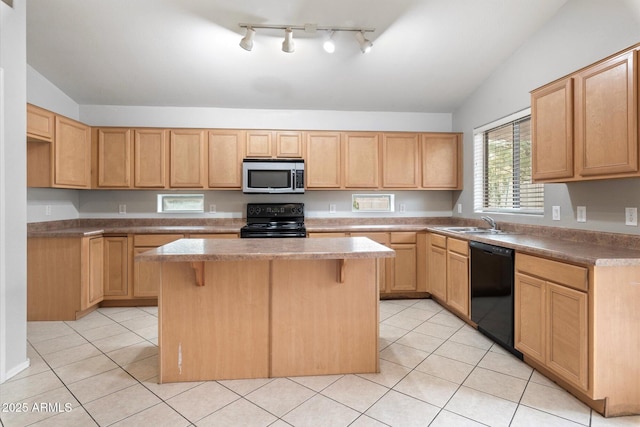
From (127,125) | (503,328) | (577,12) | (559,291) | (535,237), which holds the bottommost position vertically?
(503,328)

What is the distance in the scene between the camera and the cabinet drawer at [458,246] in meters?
3.20

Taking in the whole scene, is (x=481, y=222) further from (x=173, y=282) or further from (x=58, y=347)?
(x=58, y=347)

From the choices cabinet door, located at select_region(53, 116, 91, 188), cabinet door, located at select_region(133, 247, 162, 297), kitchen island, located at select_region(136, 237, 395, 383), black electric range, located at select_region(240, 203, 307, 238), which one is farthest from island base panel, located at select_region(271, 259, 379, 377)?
cabinet door, located at select_region(53, 116, 91, 188)

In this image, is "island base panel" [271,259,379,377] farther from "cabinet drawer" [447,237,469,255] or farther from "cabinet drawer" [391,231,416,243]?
"cabinet drawer" [391,231,416,243]

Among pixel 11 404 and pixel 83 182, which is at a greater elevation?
pixel 83 182

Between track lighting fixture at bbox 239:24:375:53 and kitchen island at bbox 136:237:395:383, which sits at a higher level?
track lighting fixture at bbox 239:24:375:53

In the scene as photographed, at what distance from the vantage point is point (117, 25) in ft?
→ 10.0

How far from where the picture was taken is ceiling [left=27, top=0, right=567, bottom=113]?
2896 mm

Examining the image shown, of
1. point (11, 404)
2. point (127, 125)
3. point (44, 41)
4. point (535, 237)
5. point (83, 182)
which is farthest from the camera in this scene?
point (127, 125)

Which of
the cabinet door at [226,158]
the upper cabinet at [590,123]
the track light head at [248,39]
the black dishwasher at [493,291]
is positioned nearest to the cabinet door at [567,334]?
the black dishwasher at [493,291]

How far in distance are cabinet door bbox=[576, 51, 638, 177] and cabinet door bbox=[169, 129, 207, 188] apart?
387 cm

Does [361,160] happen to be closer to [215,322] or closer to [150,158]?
[150,158]

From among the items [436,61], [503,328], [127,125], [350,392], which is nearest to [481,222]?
[503,328]

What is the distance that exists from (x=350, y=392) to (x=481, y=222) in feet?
9.31
